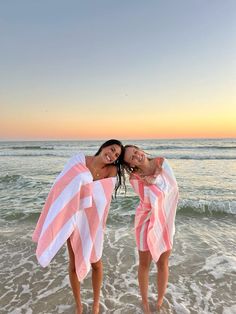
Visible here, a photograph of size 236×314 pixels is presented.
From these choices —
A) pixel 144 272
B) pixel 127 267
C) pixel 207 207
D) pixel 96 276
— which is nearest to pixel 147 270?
pixel 144 272

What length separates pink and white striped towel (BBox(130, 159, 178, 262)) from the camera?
10.3 feet

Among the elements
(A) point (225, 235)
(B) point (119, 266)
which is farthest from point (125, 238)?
(A) point (225, 235)

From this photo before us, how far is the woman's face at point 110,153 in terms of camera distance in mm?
2995

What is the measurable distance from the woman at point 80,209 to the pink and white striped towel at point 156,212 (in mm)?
384

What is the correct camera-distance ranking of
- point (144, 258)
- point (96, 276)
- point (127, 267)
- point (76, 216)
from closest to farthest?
point (76, 216), point (96, 276), point (144, 258), point (127, 267)

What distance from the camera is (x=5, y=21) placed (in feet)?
44.1

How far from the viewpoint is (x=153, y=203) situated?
3.08m

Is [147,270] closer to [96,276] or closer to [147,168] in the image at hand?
[96,276]

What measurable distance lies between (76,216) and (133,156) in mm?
855

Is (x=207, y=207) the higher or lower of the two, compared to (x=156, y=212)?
lower

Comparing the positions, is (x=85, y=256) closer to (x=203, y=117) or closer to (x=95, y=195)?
(x=95, y=195)

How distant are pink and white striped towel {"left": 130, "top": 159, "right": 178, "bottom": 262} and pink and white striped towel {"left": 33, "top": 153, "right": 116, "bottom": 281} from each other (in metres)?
0.42

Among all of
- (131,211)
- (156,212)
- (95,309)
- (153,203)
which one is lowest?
(131,211)

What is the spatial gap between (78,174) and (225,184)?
9795 mm
